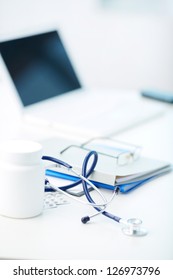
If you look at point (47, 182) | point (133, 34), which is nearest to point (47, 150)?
point (47, 182)

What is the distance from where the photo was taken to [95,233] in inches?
41.9

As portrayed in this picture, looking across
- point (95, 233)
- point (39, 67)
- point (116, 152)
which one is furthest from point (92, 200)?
point (39, 67)

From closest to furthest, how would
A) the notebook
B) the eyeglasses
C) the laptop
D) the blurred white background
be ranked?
the notebook → the eyeglasses → the laptop → the blurred white background

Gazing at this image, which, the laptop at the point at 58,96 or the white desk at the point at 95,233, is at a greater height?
the laptop at the point at 58,96

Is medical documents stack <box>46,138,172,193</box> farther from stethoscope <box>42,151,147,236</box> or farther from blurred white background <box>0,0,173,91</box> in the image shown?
blurred white background <box>0,0,173,91</box>

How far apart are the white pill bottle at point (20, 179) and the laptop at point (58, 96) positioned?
1.83 ft

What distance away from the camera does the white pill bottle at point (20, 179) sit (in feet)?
3.51

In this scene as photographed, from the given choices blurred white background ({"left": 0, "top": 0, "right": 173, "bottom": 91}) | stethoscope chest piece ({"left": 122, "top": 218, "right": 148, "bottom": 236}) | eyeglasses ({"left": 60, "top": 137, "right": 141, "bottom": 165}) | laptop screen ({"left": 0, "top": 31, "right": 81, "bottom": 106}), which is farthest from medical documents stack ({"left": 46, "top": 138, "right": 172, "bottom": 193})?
blurred white background ({"left": 0, "top": 0, "right": 173, "bottom": 91})

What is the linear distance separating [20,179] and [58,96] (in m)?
0.93

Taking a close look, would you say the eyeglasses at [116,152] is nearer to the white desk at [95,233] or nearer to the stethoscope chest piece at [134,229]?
the white desk at [95,233]

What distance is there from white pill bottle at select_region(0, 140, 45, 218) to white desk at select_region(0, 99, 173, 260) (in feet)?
0.08

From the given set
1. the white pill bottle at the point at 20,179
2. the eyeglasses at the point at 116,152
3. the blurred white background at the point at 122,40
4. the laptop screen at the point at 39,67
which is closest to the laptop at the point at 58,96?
the laptop screen at the point at 39,67

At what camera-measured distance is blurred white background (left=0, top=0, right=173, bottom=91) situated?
11.3 ft

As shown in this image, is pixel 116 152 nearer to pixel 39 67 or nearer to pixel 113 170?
pixel 113 170
